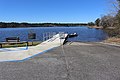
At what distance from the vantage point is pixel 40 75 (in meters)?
6.25

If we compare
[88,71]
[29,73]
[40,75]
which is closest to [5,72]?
[29,73]

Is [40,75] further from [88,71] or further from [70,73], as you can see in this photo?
[88,71]

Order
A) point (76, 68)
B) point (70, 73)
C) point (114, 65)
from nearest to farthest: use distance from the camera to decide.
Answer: point (70, 73) → point (76, 68) → point (114, 65)

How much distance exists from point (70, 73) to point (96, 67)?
1.34 metres

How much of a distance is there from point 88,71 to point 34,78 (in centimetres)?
186

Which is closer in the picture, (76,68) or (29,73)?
(29,73)

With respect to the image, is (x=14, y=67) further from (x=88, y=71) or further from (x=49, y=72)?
(x=88, y=71)

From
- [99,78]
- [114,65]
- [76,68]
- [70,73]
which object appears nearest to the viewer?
[99,78]

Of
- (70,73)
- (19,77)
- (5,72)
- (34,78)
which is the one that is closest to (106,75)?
(70,73)

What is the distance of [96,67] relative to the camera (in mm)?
7359

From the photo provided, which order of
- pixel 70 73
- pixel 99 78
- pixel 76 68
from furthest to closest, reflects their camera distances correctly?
1. pixel 76 68
2. pixel 70 73
3. pixel 99 78

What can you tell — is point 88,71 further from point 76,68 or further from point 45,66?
point 45,66

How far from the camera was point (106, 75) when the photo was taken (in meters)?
6.20

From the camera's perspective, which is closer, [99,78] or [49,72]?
[99,78]
